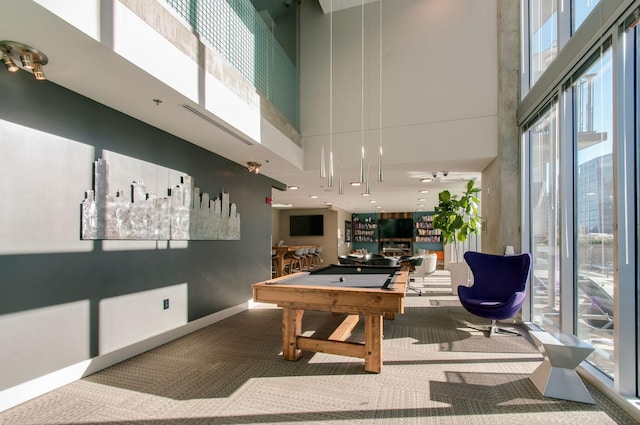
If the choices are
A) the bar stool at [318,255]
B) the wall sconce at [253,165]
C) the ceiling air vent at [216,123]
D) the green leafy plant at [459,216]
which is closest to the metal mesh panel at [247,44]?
the ceiling air vent at [216,123]

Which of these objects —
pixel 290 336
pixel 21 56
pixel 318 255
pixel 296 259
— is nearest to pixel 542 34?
pixel 290 336

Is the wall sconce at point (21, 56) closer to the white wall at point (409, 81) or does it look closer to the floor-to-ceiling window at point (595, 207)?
the white wall at point (409, 81)

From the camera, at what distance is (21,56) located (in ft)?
7.95

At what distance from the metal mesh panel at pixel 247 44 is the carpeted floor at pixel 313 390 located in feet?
11.4

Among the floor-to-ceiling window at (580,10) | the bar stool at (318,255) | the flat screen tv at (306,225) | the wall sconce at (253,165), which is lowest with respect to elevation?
the bar stool at (318,255)

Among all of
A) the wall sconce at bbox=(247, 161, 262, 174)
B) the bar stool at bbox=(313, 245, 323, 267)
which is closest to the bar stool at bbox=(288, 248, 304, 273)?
the bar stool at bbox=(313, 245, 323, 267)

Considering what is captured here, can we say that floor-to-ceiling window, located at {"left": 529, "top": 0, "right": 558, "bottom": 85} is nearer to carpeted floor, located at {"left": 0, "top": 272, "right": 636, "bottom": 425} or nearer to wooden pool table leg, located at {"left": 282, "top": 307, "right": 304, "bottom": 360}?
carpeted floor, located at {"left": 0, "top": 272, "right": 636, "bottom": 425}

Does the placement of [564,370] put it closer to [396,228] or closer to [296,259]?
[296,259]

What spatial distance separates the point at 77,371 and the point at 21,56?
2.65 m

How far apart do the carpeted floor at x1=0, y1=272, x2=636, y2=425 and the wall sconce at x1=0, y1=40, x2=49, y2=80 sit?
2.55 m

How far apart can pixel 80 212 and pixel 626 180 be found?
4.57 metres

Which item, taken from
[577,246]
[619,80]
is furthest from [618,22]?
[577,246]

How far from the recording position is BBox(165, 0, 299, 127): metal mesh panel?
3.67 meters

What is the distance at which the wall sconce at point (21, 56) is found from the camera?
237 centimetres
